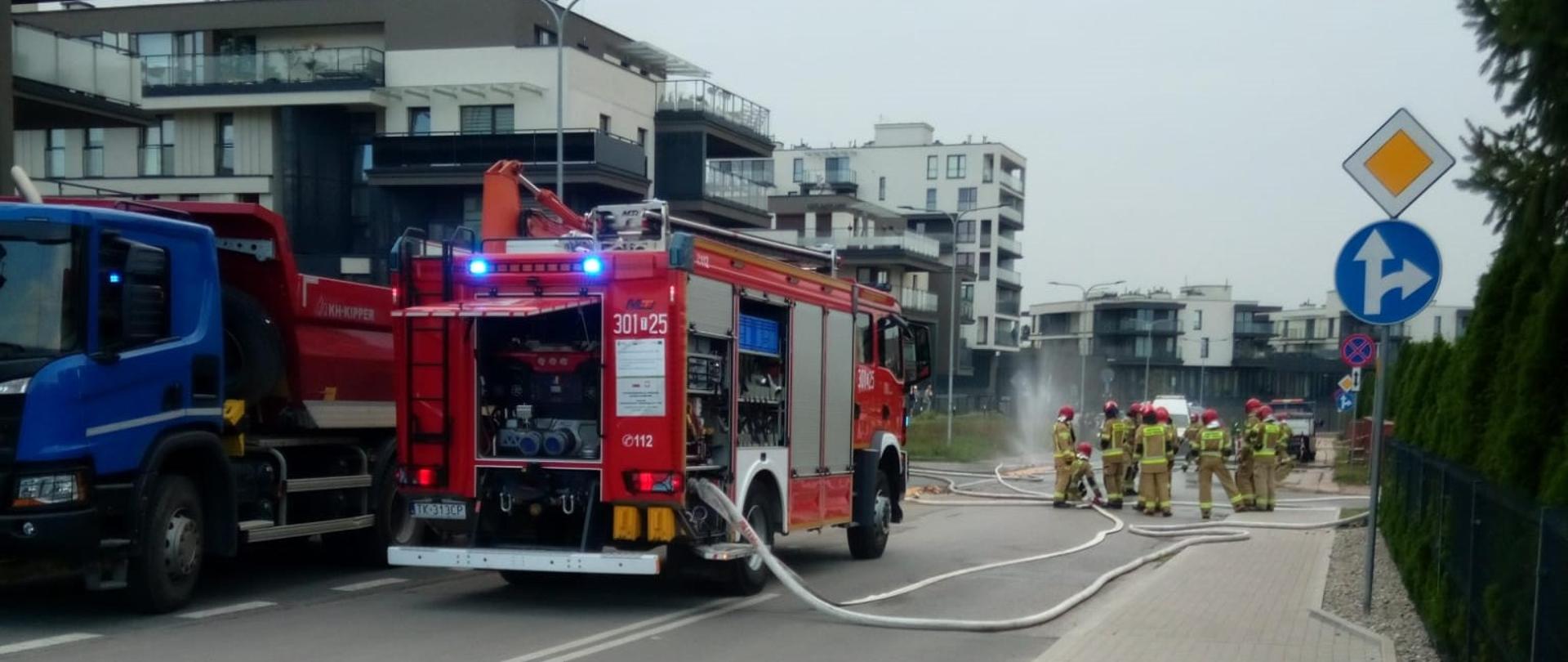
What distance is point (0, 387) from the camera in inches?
368

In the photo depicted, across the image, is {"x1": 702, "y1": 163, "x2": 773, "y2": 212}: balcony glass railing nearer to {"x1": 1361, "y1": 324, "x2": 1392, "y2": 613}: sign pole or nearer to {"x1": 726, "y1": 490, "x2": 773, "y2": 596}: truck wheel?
{"x1": 726, "y1": 490, "x2": 773, "y2": 596}: truck wheel

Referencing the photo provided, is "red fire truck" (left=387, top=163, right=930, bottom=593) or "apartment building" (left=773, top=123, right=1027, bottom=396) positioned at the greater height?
"apartment building" (left=773, top=123, right=1027, bottom=396)

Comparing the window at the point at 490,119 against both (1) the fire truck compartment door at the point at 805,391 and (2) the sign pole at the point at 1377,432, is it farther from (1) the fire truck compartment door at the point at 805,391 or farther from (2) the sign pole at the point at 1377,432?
(2) the sign pole at the point at 1377,432

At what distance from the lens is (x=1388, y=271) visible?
33.0ft

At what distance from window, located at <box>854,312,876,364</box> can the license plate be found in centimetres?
476

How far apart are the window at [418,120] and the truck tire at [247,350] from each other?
30.8 meters

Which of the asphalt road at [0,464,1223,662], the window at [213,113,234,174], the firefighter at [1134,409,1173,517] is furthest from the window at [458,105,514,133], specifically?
the asphalt road at [0,464,1223,662]

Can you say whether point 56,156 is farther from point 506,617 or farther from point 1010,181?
point 1010,181

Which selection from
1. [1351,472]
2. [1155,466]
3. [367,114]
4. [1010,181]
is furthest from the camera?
[1010,181]

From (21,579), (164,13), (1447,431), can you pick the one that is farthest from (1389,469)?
(164,13)

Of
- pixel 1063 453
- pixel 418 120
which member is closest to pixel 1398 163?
pixel 1063 453

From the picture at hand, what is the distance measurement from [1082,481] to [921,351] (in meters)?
8.50

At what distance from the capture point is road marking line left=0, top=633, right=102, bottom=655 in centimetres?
917

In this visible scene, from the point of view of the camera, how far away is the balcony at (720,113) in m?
44.7
